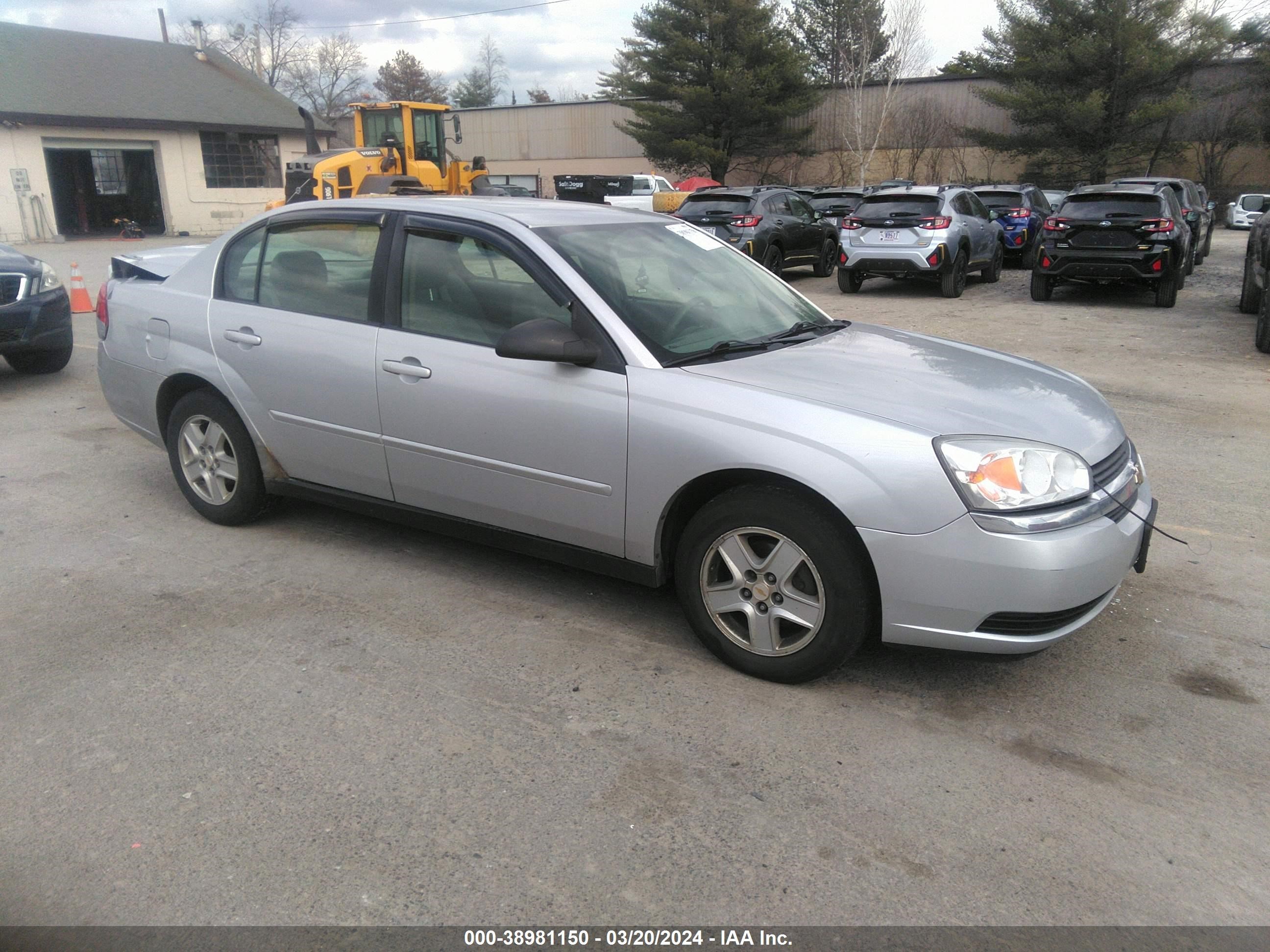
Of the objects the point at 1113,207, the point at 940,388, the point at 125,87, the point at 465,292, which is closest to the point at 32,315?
the point at 465,292

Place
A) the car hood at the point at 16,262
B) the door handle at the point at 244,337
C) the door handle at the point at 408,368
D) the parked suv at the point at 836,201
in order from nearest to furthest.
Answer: the door handle at the point at 408,368
the door handle at the point at 244,337
the car hood at the point at 16,262
the parked suv at the point at 836,201

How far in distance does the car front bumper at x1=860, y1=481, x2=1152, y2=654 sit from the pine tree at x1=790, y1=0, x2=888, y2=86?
39.4 m

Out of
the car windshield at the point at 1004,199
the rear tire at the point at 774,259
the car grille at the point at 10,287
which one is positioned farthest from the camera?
the car windshield at the point at 1004,199

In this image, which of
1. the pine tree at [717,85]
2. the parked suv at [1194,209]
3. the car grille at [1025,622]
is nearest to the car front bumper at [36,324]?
the car grille at [1025,622]

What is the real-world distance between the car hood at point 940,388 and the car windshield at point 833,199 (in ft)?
60.6

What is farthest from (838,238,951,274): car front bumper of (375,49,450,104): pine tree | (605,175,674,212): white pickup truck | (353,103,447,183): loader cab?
(375,49,450,104): pine tree

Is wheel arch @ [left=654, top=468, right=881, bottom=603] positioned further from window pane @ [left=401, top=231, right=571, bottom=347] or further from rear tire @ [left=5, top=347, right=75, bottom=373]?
rear tire @ [left=5, top=347, right=75, bottom=373]

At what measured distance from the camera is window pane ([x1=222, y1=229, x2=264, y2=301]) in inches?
193

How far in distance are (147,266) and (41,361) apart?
423cm

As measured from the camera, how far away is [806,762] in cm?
309

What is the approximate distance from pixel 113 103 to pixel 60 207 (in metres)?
4.20

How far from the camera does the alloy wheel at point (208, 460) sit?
4.99 m

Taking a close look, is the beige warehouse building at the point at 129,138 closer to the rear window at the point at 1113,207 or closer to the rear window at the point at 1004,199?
the rear window at the point at 1004,199

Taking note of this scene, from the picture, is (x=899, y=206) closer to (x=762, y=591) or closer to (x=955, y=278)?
(x=955, y=278)
